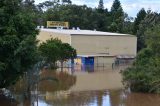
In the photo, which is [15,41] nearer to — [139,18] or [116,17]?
[139,18]

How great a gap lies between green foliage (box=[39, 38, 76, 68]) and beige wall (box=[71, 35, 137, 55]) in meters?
11.2

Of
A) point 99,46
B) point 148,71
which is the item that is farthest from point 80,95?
point 99,46

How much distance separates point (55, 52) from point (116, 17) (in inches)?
2016

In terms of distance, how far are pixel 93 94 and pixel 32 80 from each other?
6.84 meters

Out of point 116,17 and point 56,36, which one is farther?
point 116,17

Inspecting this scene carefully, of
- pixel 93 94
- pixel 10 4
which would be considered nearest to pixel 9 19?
pixel 10 4

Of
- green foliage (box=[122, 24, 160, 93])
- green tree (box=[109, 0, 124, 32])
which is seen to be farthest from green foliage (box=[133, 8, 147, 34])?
green foliage (box=[122, 24, 160, 93])

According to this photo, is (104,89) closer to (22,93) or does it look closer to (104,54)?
(22,93)

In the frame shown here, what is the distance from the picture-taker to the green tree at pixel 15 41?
26.8m

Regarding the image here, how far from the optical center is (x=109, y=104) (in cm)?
3089

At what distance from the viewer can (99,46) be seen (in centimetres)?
7862

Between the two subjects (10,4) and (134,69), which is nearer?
(10,4)

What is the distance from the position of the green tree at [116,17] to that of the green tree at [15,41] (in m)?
71.8

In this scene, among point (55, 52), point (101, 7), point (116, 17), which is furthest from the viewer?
point (101, 7)
